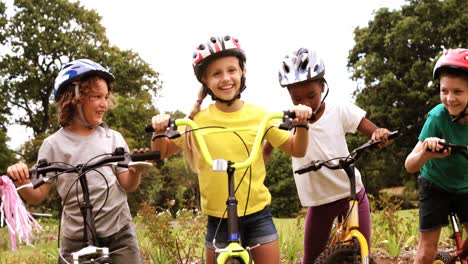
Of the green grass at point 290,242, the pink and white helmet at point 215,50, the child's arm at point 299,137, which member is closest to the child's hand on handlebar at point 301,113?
the child's arm at point 299,137

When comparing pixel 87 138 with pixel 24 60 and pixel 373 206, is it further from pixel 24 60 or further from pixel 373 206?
pixel 24 60

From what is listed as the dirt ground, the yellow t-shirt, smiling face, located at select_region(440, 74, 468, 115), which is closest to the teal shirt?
smiling face, located at select_region(440, 74, 468, 115)

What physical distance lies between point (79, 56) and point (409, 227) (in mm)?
23120

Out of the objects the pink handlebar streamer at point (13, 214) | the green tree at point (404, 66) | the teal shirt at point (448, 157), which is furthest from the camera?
the green tree at point (404, 66)

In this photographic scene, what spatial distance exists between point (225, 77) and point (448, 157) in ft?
6.31

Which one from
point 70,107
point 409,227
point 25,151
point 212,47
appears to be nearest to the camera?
point 212,47

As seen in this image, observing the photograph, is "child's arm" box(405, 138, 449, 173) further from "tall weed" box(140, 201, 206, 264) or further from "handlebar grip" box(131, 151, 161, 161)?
"tall weed" box(140, 201, 206, 264)

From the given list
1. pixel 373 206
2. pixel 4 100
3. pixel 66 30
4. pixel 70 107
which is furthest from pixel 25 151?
pixel 70 107

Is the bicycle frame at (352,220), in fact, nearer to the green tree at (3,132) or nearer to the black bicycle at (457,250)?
the black bicycle at (457,250)

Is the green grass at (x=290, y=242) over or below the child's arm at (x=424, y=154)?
below

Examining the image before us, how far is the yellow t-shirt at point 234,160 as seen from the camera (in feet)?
11.5

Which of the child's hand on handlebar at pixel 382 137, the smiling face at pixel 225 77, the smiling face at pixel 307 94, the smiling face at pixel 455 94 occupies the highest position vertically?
the smiling face at pixel 225 77

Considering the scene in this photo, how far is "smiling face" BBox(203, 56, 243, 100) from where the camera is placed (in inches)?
140

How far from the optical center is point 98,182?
3721 millimetres
